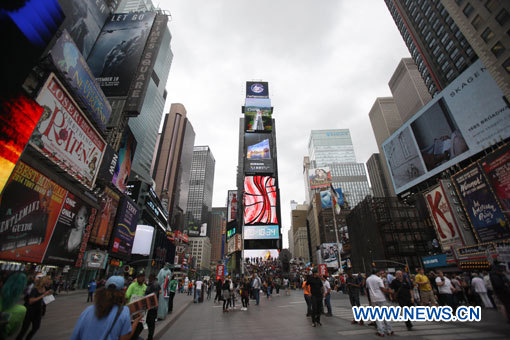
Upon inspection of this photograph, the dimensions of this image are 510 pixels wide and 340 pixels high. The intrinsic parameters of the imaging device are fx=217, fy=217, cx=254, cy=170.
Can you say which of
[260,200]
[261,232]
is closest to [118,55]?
[260,200]

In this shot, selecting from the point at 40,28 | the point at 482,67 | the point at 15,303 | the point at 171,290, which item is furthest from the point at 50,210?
the point at 482,67

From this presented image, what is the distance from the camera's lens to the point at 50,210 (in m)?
14.8

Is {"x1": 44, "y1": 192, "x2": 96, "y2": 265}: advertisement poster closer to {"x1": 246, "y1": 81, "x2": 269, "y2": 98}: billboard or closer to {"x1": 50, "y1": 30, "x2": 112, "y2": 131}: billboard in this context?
{"x1": 50, "y1": 30, "x2": 112, "y2": 131}: billboard

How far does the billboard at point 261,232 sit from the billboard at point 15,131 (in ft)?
103

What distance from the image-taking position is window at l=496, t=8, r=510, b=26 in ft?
69.5

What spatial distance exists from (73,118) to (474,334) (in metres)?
22.6

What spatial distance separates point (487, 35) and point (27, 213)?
43.4m

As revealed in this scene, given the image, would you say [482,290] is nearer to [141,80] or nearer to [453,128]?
[453,128]

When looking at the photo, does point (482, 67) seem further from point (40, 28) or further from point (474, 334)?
point (40, 28)

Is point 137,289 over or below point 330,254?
below

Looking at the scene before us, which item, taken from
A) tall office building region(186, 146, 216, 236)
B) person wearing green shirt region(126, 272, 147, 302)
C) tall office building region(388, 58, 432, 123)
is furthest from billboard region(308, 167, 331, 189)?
tall office building region(186, 146, 216, 236)

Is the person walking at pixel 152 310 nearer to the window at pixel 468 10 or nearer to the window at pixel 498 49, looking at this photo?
the window at pixel 498 49

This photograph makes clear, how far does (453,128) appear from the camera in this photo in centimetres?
2530

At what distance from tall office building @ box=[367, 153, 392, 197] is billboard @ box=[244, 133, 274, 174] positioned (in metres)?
96.1
